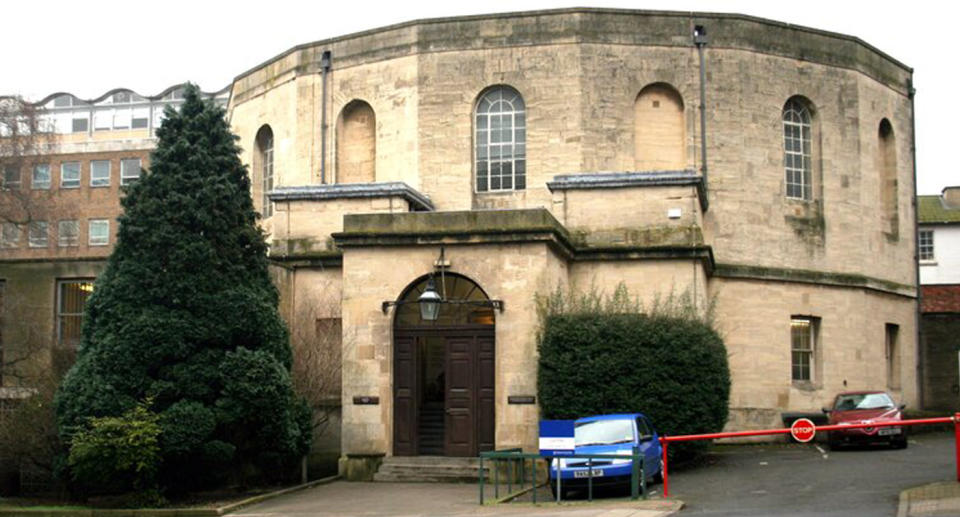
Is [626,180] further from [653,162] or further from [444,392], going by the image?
[444,392]

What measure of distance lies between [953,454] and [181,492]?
16430 mm

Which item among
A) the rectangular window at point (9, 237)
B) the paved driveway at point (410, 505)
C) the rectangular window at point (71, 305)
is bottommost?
the paved driveway at point (410, 505)

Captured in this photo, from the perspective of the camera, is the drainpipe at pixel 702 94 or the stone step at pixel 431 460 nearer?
the stone step at pixel 431 460

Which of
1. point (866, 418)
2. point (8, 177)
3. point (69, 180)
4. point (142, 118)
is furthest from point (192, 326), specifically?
point (142, 118)

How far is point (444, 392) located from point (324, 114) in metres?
12.4

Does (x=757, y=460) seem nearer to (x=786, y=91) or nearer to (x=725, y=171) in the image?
(x=725, y=171)

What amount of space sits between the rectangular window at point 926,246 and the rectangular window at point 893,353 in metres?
26.2

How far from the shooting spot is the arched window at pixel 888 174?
36625 mm

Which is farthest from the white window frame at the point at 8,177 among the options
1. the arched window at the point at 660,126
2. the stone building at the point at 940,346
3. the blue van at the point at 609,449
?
the stone building at the point at 940,346

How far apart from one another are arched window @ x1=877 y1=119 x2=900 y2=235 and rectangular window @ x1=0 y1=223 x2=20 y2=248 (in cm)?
5209

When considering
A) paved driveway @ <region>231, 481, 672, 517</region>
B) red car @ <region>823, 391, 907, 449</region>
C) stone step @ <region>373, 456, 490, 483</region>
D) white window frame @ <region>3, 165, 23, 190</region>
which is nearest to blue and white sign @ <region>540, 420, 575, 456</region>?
paved driveway @ <region>231, 481, 672, 517</region>

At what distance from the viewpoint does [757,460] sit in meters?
26.5

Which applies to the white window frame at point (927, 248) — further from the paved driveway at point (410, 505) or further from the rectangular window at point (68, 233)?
the rectangular window at point (68, 233)

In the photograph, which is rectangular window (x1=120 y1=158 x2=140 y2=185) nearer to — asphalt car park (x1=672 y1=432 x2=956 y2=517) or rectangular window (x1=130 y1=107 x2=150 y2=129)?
rectangular window (x1=130 y1=107 x2=150 y2=129)
